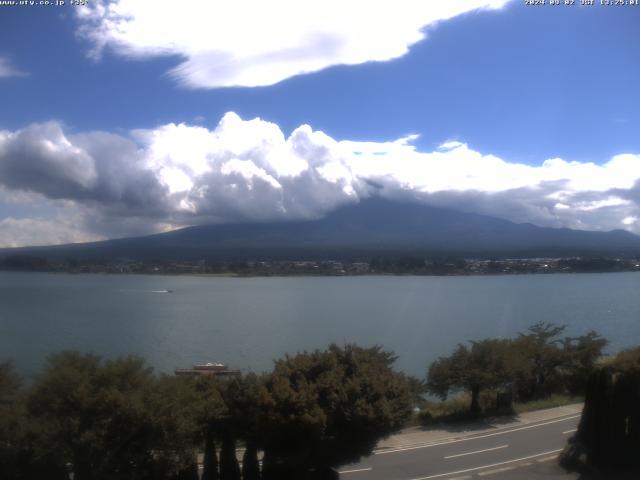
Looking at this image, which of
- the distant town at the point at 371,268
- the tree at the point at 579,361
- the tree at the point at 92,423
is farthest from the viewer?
the distant town at the point at 371,268

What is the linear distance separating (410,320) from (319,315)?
20.1 ft

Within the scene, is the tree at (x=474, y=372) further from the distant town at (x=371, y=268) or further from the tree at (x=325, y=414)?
the distant town at (x=371, y=268)

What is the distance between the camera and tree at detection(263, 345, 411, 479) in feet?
26.8

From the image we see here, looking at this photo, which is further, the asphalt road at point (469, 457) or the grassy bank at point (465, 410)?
the grassy bank at point (465, 410)

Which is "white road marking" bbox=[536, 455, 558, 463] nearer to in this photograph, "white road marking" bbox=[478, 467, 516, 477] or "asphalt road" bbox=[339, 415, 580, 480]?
"asphalt road" bbox=[339, 415, 580, 480]

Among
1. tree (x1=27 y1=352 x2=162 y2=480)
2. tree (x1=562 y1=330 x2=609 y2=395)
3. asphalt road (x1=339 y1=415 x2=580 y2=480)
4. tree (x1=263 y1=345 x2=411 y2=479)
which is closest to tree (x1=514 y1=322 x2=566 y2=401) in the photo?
tree (x1=562 y1=330 x2=609 y2=395)

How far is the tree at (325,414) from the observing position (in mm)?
8156

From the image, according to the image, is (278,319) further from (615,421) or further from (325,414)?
(325,414)

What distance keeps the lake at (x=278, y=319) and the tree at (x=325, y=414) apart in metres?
14.1

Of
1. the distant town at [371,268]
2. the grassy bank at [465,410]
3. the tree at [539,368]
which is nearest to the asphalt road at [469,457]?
the grassy bank at [465,410]

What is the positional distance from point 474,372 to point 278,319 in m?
24.2

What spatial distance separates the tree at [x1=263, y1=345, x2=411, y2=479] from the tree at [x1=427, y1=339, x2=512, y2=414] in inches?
237

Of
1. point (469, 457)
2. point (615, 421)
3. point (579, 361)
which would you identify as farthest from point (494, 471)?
point (579, 361)

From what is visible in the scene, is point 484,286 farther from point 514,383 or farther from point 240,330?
point 514,383
